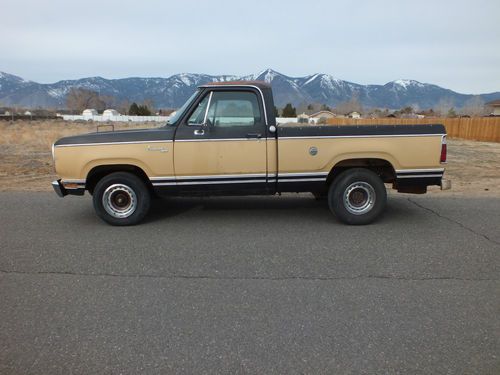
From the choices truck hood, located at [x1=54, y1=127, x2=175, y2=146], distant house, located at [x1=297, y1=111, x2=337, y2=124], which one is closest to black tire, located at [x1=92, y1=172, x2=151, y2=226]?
truck hood, located at [x1=54, y1=127, x2=175, y2=146]

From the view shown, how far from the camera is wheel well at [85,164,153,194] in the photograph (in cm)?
575

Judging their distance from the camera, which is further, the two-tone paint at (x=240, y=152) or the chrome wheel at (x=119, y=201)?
the chrome wheel at (x=119, y=201)

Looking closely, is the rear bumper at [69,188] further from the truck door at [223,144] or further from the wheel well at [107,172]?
the truck door at [223,144]

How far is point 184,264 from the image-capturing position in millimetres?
4379

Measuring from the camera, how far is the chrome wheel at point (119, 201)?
5.78 meters

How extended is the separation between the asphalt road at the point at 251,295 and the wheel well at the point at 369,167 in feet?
2.29

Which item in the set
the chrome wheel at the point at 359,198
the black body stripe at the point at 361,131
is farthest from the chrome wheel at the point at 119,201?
the chrome wheel at the point at 359,198

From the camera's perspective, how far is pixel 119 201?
584cm

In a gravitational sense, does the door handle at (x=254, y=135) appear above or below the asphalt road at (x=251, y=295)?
above

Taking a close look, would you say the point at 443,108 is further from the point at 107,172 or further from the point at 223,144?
the point at 107,172

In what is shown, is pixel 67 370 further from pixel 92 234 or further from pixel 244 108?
pixel 244 108

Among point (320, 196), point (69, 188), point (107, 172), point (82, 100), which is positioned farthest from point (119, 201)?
point (82, 100)

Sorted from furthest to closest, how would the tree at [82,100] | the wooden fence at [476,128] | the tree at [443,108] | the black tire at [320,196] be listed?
the tree at [82,100] → the tree at [443,108] → the wooden fence at [476,128] → the black tire at [320,196]

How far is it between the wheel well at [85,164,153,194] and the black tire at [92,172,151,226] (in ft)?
0.30
